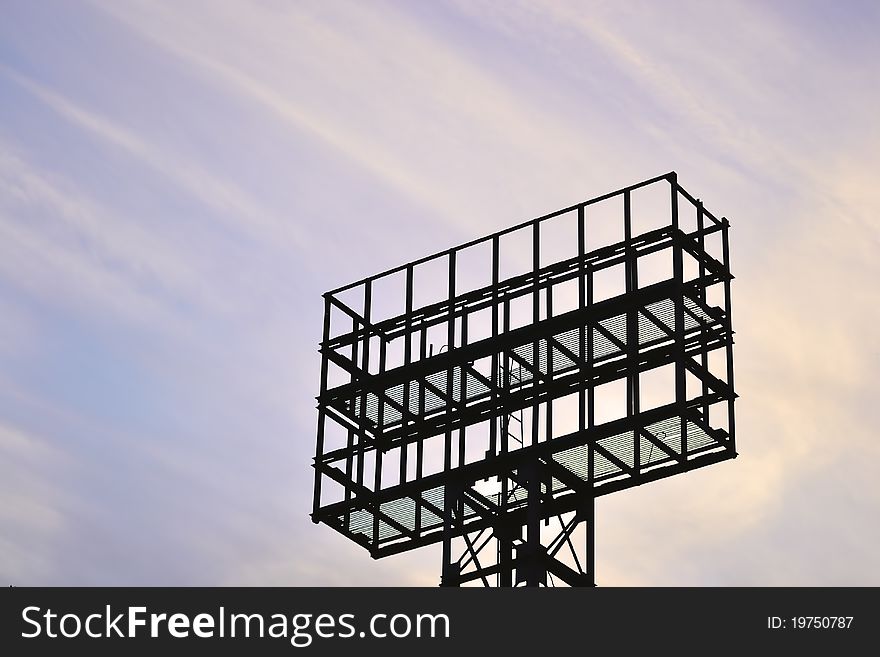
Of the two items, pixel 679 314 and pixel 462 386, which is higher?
pixel 679 314

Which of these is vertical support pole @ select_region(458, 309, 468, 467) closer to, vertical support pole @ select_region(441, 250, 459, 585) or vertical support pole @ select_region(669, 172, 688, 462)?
vertical support pole @ select_region(441, 250, 459, 585)

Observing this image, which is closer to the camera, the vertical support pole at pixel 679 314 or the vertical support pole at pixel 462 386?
the vertical support pole at pixel 679 314

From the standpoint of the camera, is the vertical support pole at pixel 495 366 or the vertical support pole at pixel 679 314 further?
the vertical support pole at pixel 495 366

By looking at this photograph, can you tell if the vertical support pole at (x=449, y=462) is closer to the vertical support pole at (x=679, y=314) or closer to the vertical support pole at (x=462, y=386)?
the vertical support pole at (x=462, y=386)

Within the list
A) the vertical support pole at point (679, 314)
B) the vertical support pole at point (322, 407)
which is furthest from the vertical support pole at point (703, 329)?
the vertical support pole at point (322, 407)

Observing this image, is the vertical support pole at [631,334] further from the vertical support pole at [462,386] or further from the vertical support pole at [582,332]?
the vertical support pole at [462,386]

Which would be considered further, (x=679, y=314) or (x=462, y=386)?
(x=462, y=386)

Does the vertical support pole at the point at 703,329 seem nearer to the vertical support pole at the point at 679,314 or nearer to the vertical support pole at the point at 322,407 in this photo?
the vertical support pole at the point at 679,314

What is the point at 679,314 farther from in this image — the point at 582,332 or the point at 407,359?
the point at 407,359

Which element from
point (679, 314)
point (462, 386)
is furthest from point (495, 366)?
point (679, 314)

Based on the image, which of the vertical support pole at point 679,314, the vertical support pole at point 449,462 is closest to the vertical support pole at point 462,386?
the vertical support pole at point 449,462

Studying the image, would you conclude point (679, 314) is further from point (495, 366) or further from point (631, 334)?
point (495, 366)
